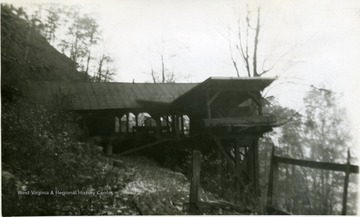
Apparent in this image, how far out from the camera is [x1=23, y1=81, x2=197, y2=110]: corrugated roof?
1320 centimetres

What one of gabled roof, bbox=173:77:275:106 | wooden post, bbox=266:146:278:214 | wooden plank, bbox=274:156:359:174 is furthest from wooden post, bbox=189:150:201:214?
gabled roof, bbox=173:77:275:106

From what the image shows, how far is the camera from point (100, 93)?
14719 mm

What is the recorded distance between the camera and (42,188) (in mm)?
6754

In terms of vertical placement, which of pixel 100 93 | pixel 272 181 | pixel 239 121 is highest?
pixel 100 93

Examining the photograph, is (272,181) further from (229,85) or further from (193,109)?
(193,109)

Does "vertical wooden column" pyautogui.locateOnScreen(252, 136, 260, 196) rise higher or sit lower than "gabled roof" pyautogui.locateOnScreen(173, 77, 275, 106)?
lower

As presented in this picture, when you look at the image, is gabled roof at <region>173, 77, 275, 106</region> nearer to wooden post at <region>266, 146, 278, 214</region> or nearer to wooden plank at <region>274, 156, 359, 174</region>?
wooden post at <region>266, 146, 278, 214</region>

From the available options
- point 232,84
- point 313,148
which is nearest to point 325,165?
point 232,84

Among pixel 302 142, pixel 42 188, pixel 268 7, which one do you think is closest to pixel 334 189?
pixel 302 142

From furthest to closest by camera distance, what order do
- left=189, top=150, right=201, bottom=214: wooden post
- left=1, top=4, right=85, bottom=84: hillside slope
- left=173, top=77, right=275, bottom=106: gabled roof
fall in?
left=173, top=77, right=275, bottom=106: gabled roof
left=1, top=4, right=85, bottom=84: hillside slope
left=189, top=150, right=201, bottom=214: wooden post

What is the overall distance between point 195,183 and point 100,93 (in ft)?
31.0

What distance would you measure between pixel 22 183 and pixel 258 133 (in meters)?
8.49

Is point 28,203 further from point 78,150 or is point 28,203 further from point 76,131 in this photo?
point 76,131

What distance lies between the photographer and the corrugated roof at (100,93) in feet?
43.3
